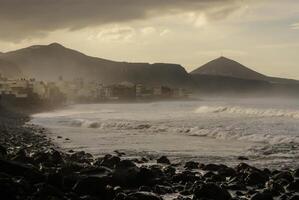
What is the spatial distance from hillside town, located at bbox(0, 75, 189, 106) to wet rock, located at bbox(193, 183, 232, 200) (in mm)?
76475

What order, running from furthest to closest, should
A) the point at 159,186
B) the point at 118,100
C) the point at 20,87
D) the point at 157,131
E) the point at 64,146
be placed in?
1. the point at 118,100
2. the point at 20,87
3. the point at 157,131
4. the point at 64,146
5. the point at 159,186

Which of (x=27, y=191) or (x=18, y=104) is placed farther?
(x=18, y=104)

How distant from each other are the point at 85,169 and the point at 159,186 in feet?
6.33

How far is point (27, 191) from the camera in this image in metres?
10.6

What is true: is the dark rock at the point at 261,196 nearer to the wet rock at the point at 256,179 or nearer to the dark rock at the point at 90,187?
the wet rock at the point at 256,179

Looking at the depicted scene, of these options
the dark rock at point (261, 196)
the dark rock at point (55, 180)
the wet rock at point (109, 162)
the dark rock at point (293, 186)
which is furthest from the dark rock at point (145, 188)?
the dark rock at point (293, 186)

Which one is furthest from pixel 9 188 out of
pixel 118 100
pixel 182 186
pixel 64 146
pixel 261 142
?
pixel 118 100

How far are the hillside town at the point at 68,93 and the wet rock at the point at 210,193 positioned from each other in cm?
7647

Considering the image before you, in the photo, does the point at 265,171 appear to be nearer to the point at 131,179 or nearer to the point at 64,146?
the point at 131,179

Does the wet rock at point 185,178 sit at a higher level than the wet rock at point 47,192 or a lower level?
lower

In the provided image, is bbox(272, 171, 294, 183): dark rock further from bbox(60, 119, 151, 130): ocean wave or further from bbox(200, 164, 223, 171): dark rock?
bbox(60, 119, 151, 130): ocean wave

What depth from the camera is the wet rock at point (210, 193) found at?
37.9 ft

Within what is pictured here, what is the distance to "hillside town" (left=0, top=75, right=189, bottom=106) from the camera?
9575 cm

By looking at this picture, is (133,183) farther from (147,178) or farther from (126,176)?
(147,178)
